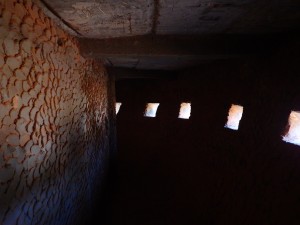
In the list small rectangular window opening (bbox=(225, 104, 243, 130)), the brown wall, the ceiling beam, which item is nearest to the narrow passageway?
the brown wall

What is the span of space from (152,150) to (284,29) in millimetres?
5300

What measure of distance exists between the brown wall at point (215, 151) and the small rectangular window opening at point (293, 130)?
0.24ft

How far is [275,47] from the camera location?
3.31 meters

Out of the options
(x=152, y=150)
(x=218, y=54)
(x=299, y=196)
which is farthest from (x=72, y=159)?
(x=152, y=150)

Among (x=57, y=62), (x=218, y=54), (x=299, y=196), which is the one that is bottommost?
(x=299, y=196)

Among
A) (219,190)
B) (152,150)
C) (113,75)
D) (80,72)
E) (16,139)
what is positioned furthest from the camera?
(152,150)

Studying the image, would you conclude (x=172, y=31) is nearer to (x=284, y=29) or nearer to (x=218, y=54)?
(x=218, y=54)

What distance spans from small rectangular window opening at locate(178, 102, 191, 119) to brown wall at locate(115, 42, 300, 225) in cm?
13

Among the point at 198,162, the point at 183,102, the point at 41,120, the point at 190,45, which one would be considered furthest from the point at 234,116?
the point at 41,120

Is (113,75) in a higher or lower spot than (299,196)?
higher

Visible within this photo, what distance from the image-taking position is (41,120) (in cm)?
252

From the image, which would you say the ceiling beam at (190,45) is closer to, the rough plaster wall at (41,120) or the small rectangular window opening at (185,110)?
the rough plaster wall at (41,120)

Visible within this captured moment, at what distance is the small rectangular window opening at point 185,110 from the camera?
20.2ft

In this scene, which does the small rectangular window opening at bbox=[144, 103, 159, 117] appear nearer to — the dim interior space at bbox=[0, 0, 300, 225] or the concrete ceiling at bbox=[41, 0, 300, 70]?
the dim interior space at bbox=[0, 0, 300, 225]
